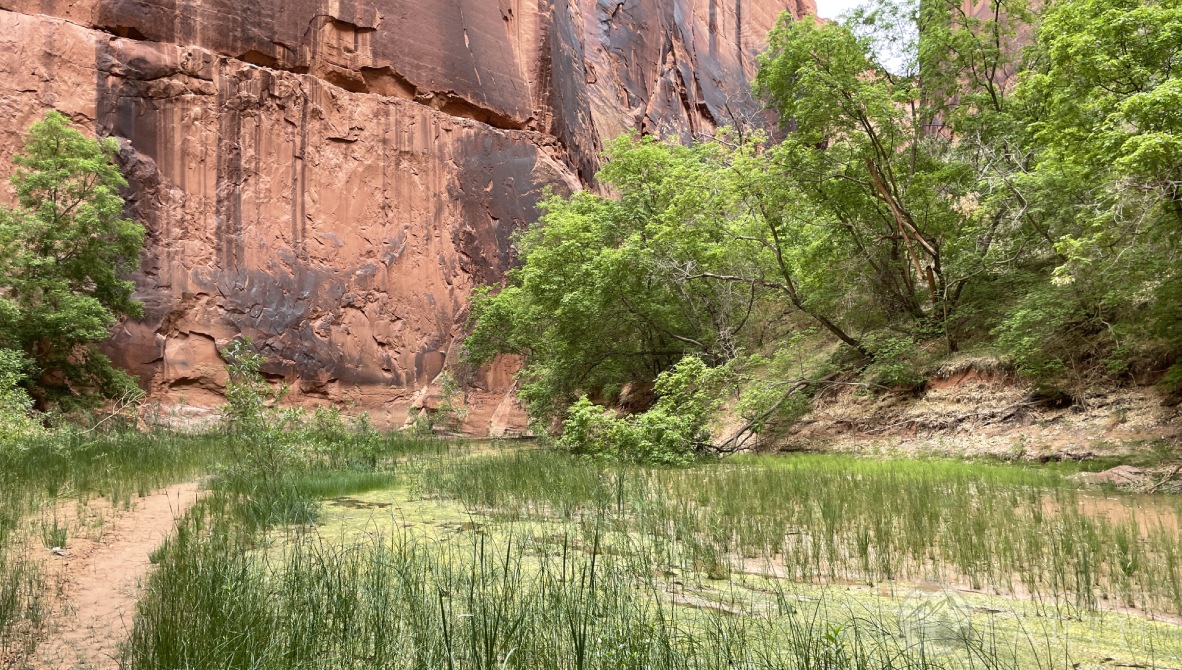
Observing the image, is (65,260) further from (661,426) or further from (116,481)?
(661,426)

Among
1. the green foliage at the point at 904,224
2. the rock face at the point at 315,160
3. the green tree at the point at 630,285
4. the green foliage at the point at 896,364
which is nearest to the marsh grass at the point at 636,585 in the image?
the green foliage at the point at 904,224

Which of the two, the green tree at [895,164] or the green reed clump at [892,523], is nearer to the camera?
the green reed clump at [892,523]

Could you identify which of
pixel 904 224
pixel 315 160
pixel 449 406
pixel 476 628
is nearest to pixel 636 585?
pixel 476 628

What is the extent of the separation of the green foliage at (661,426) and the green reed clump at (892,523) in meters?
2.11

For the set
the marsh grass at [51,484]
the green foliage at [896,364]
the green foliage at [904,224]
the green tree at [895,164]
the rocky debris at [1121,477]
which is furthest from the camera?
the green foliage at [896,364]

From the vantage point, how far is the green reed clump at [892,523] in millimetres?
4477

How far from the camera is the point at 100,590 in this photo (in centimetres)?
444

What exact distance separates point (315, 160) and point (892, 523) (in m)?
25.1

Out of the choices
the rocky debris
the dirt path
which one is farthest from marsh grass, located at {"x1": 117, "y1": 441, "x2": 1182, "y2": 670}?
the rocky debris

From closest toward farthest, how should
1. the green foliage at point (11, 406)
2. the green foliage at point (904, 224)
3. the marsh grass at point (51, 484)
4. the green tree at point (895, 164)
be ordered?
the marsh grass at point (51, 484), the green foliage at point (904, 224), the green foliage at point (11, 406), the green tree at point (895, 164)

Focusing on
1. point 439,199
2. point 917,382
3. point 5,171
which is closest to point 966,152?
point 917,382

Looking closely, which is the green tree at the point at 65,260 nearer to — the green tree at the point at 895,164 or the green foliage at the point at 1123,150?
the green tree at the point at 895,164

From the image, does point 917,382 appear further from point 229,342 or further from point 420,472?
point 229,342

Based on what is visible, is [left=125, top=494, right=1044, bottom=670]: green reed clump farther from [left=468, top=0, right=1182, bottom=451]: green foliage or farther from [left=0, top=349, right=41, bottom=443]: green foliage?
[left=0, top=349, right=41, bottom=443]: green foliage
